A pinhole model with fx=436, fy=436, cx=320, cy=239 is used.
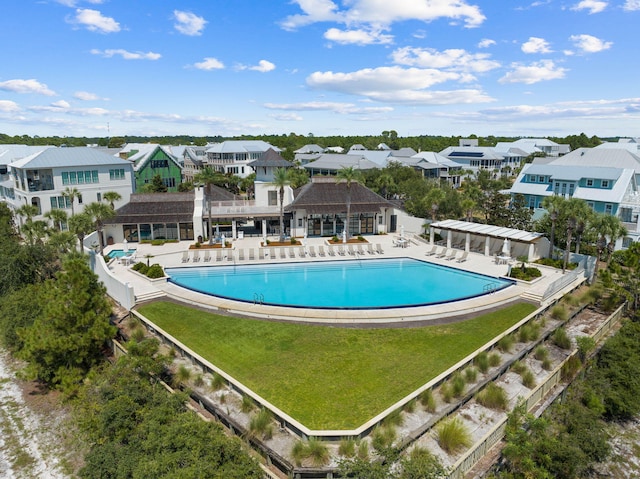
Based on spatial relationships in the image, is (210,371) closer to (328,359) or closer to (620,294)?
(328,359)

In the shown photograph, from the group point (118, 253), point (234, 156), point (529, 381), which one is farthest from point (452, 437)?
point (234, 156)

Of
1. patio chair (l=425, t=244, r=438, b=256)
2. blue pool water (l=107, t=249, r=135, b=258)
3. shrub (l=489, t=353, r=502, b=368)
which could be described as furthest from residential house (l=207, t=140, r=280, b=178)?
shrub (l=489, t=353, r=502, b=368)

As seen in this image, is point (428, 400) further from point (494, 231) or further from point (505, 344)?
point (494, 231)

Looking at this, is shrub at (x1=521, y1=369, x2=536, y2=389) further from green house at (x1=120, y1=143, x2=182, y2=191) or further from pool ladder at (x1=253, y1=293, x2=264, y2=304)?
green house at (x1=120, y1=143, x2=182, y2=191)

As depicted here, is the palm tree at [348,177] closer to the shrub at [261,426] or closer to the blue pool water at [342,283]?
the blue pool water at [342,283]

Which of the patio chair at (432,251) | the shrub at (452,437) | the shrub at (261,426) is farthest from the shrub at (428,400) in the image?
the patio chair at (432,251)

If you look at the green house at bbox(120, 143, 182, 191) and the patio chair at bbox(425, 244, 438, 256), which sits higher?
the green house at bbox(120, 143, 182, 191)
